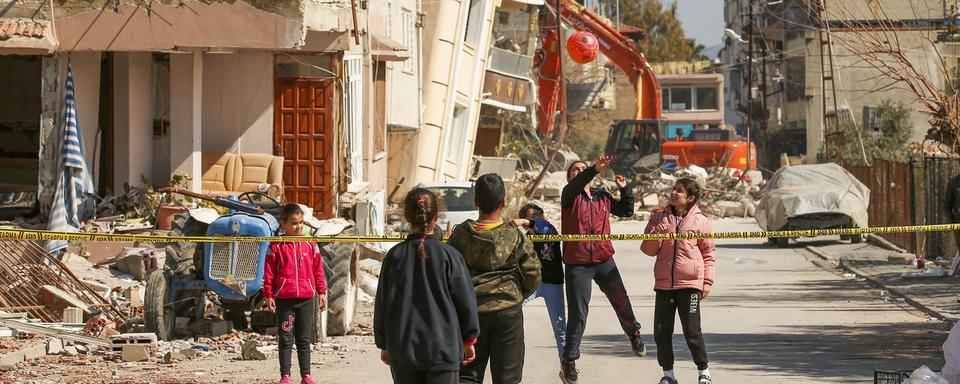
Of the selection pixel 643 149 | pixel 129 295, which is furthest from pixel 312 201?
pixel 643 149

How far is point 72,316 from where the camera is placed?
15109 mm

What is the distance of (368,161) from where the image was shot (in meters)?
28.6

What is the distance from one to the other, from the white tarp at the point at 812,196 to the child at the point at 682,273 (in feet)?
66.5

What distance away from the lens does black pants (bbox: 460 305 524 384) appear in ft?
27.8

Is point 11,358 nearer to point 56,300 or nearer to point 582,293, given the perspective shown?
point 56,300

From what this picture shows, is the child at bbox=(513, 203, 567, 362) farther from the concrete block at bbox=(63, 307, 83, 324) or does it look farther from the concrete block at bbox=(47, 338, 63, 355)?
the concrete block at bbox=(63, 307, 83, 324)

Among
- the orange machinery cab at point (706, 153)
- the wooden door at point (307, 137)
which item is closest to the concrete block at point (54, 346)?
the wooden door at point (307, 137)

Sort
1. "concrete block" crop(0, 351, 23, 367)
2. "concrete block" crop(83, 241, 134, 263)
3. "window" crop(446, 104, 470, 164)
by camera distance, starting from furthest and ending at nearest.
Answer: "window" crop(446, 104, 470, 164) → "concrete block" crop(83, 241, 134, 263) → "concrete block" crop(0, 351, 23, 367)

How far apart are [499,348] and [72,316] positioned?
7941mm

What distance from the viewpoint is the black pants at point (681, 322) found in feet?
35.1

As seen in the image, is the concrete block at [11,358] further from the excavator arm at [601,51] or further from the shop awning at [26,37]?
the excavator arm at [601,51]

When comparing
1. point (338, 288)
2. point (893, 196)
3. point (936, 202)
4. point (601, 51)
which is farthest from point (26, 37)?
point (601, 51)

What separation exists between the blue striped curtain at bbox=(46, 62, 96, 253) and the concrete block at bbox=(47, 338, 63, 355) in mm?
6429

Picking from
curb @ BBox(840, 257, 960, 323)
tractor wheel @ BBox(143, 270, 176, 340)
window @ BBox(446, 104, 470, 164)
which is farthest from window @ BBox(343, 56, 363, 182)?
window @ BBox(446, 104, 470, 164)
